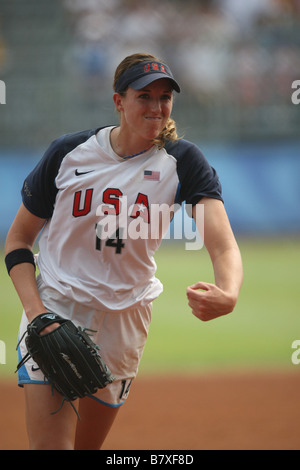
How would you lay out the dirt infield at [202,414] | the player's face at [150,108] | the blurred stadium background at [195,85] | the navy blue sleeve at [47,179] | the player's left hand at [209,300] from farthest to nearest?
the blurred stadium background at [195,85] < the dirt infield at [202,414] < the navy blue sleeve at [47,179] < the player's face at [150,108] < the player's left hand at [209,300]

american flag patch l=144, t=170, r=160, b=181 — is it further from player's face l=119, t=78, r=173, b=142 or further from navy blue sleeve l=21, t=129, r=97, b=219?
navy blue sleeve l=21, t=129, r=97, b=219

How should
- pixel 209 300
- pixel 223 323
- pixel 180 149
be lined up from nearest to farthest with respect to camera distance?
pixel 209 300, pixel 180 149, pixel 223 323

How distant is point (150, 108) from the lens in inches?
103

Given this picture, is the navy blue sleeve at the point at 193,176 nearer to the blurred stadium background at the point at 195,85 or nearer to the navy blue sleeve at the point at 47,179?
the navy blue sleeve at the point at 47,179

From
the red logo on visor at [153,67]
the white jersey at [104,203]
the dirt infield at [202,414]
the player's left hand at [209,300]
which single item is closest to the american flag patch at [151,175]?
the white jersey at [104,203]

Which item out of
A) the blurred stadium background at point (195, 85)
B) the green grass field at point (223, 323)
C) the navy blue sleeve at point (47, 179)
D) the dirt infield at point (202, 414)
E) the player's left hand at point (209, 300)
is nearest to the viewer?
the player's left hand at point (209, 300)

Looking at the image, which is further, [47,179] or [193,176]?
[47,179]

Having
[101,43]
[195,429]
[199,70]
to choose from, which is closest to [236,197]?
[199,70]

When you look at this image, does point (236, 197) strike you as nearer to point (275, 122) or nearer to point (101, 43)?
point (275, 122)

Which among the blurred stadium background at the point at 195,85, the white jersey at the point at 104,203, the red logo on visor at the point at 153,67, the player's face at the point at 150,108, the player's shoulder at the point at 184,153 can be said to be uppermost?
the blurred stadium background at the point at 195,85

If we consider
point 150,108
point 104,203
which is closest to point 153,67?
point 150,108

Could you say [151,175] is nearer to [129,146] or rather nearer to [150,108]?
[129,146]

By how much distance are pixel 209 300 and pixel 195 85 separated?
1324 centimetres

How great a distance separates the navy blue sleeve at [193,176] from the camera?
2631 millimetres
